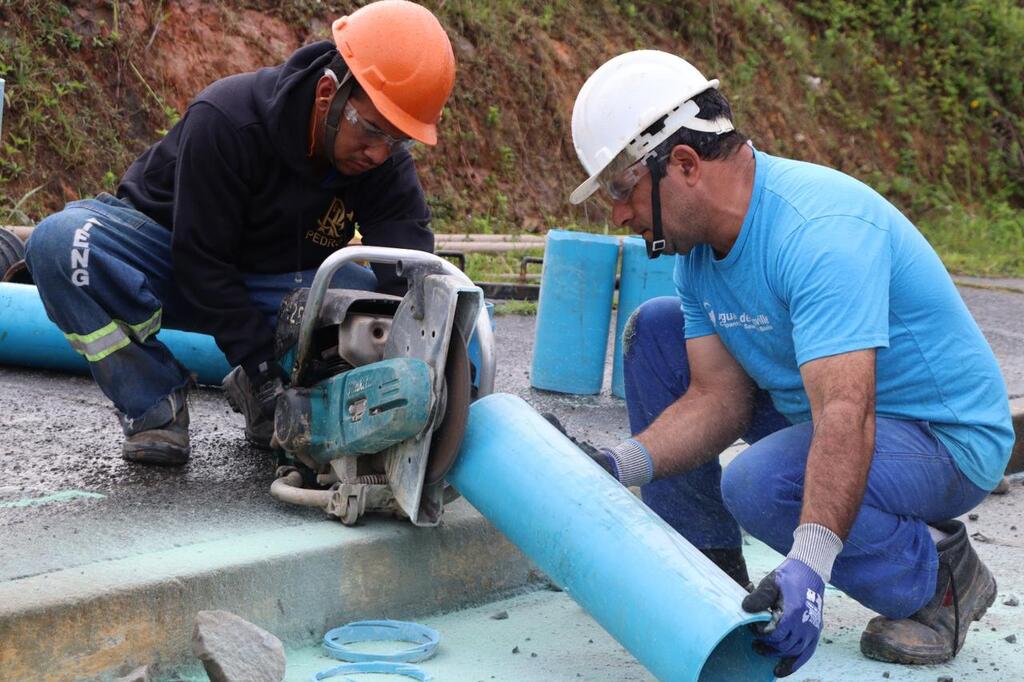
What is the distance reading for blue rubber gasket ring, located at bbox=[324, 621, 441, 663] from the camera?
2.92 meters

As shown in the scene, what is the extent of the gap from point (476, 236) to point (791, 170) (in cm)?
656

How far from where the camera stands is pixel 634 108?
3.14 meters

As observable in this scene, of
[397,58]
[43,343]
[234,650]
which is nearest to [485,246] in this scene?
[43,343]

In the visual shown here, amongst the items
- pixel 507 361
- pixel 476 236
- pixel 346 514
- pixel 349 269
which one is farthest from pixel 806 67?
pixel 346 514

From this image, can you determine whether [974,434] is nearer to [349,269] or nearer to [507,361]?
[349,269]

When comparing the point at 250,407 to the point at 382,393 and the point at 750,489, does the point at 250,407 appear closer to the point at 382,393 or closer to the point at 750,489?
the point at 382,393

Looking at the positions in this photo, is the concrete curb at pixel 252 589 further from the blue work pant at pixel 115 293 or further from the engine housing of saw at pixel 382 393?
the blue work pant at pixel 115 293

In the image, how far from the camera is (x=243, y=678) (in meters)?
2.50

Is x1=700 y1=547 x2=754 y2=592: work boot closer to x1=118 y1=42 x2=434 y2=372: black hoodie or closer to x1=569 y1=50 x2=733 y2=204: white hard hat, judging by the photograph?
x1=569 y1=50 x2=733 y2=204: white hard hat

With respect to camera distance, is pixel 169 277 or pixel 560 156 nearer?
pixel 169 277

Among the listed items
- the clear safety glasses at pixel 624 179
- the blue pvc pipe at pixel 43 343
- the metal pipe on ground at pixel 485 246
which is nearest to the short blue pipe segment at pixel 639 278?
the blue pvc pipe at pixel 43 343

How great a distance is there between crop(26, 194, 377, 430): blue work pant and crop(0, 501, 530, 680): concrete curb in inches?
33.5

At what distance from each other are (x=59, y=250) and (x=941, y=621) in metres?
2.71

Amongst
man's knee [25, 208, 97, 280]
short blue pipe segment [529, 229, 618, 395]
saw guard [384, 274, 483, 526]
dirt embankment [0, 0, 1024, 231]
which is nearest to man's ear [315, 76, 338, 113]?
saw guard [384, 274, 483, 526]
